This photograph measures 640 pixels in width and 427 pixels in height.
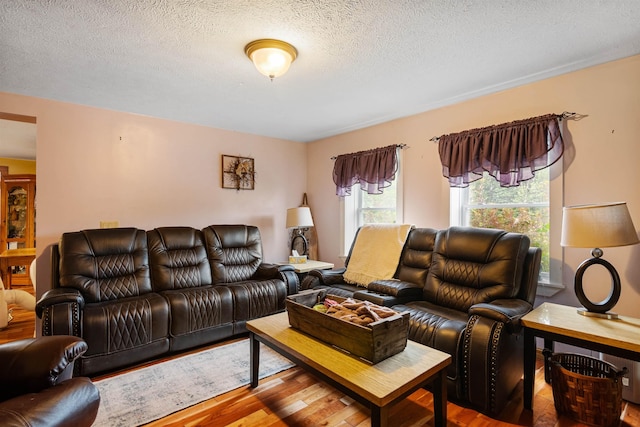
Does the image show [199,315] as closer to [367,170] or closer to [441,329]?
[441,329]

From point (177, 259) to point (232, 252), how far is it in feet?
2.00

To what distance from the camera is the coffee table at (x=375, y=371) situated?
138cm

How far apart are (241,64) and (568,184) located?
9.13 feet

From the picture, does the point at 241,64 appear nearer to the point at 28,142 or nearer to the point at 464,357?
the point at 464,357

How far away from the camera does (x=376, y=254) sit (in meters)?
3.37

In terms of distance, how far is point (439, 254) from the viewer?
2.85 m

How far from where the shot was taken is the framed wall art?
14.2 ft

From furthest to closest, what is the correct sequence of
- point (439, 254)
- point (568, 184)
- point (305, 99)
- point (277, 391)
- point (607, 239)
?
point (305, 99) → point (439, 254) → point (568, 184) → point (277, 391) → point (607, 239)

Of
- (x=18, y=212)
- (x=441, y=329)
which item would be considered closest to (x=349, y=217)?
(x=441, y=329)

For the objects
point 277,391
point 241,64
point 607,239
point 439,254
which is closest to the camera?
point 607,239

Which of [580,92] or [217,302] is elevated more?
[580,92]

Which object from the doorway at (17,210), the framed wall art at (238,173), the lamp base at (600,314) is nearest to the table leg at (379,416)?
the lamp base at (600,314)

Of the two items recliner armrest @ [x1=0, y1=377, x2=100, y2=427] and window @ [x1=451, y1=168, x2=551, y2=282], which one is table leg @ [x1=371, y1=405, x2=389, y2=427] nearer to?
recliner armrest @ [x1=0, y1=377, x2=100, y2=427]

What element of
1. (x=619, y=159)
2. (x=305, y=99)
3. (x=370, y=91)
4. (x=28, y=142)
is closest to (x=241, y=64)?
(x=305, y=99)
